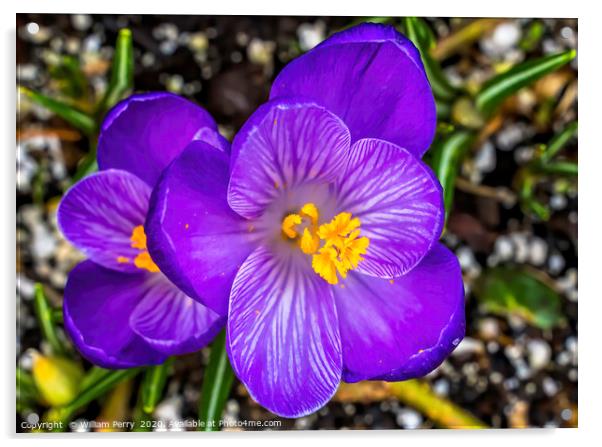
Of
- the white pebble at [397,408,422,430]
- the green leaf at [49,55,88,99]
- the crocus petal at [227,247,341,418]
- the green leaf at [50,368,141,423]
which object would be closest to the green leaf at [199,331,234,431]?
the green leaf at [50,368,141,423]

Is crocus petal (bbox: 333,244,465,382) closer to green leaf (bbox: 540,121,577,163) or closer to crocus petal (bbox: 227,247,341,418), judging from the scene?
crocus petal (bbox: 227,247,341,418)

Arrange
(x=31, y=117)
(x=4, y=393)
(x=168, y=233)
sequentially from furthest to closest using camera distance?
(x=31, y=117) → (x=4, y=393) → (x=168, y=233)

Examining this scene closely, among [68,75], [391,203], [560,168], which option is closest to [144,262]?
[391,203]

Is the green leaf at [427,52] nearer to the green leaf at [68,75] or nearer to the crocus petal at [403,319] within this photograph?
the crocus petal at [403,319]

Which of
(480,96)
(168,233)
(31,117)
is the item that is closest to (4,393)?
(31,117)

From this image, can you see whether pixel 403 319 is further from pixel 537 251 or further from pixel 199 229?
pixel 537 251

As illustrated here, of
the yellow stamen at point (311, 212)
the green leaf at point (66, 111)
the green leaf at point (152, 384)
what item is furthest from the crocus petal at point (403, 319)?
the green leaf at point (66, 111)
